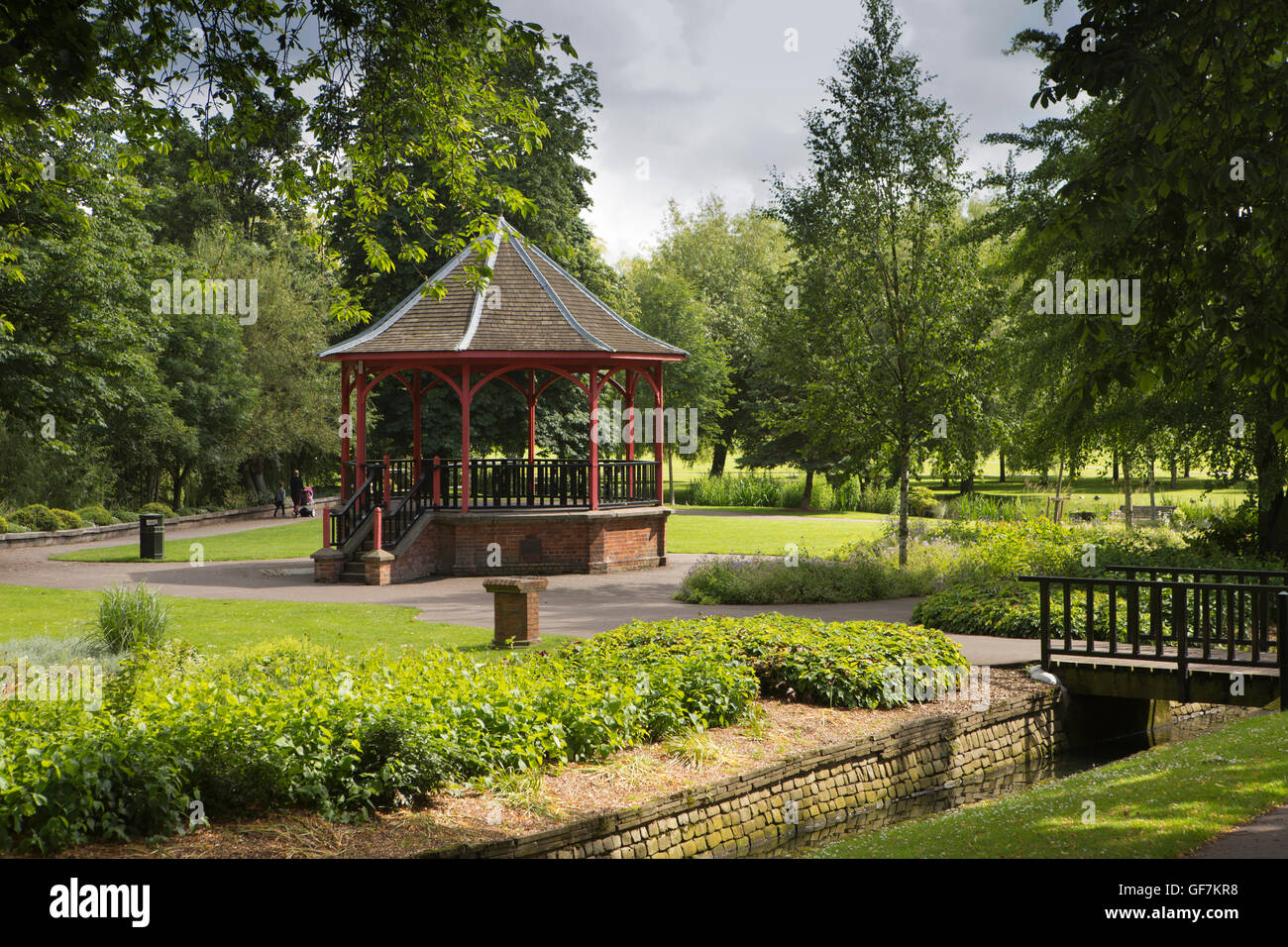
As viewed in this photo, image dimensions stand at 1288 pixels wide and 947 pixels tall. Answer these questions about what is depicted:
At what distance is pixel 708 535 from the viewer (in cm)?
2989

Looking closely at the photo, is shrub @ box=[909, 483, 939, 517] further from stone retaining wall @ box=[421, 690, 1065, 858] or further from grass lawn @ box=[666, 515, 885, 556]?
stone retaining wall @ box=[421, 690, 1065, 858]

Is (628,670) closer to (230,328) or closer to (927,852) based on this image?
(927,852)

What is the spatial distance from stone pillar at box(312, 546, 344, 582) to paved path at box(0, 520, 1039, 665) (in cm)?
25

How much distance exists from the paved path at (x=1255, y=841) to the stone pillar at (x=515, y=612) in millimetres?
8024

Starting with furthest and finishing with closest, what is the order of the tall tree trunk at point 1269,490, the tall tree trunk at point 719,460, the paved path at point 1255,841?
the tall tree trunk at point 719,460
the tall tree trunk at point 1269,490
the paved path at point 1255,841

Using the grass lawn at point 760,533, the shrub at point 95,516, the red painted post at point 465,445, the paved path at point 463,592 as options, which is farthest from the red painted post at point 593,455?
the shrub at point 95,516

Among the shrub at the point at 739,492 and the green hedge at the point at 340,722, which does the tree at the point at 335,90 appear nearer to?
the green hedge at the point at 340,722

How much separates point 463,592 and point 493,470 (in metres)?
3.99

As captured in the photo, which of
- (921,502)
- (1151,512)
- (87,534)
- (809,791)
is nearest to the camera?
(809,791)

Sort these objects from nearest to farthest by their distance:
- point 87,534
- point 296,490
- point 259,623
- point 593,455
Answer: point 259,623 < point 593,455 < point 87,534 < point 296,490

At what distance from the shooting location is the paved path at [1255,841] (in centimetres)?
557

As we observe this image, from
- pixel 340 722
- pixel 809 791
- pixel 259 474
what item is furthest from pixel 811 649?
pixel 259 474

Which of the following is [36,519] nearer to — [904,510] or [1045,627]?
[904,510]

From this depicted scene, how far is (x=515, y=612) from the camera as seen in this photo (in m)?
12.7
